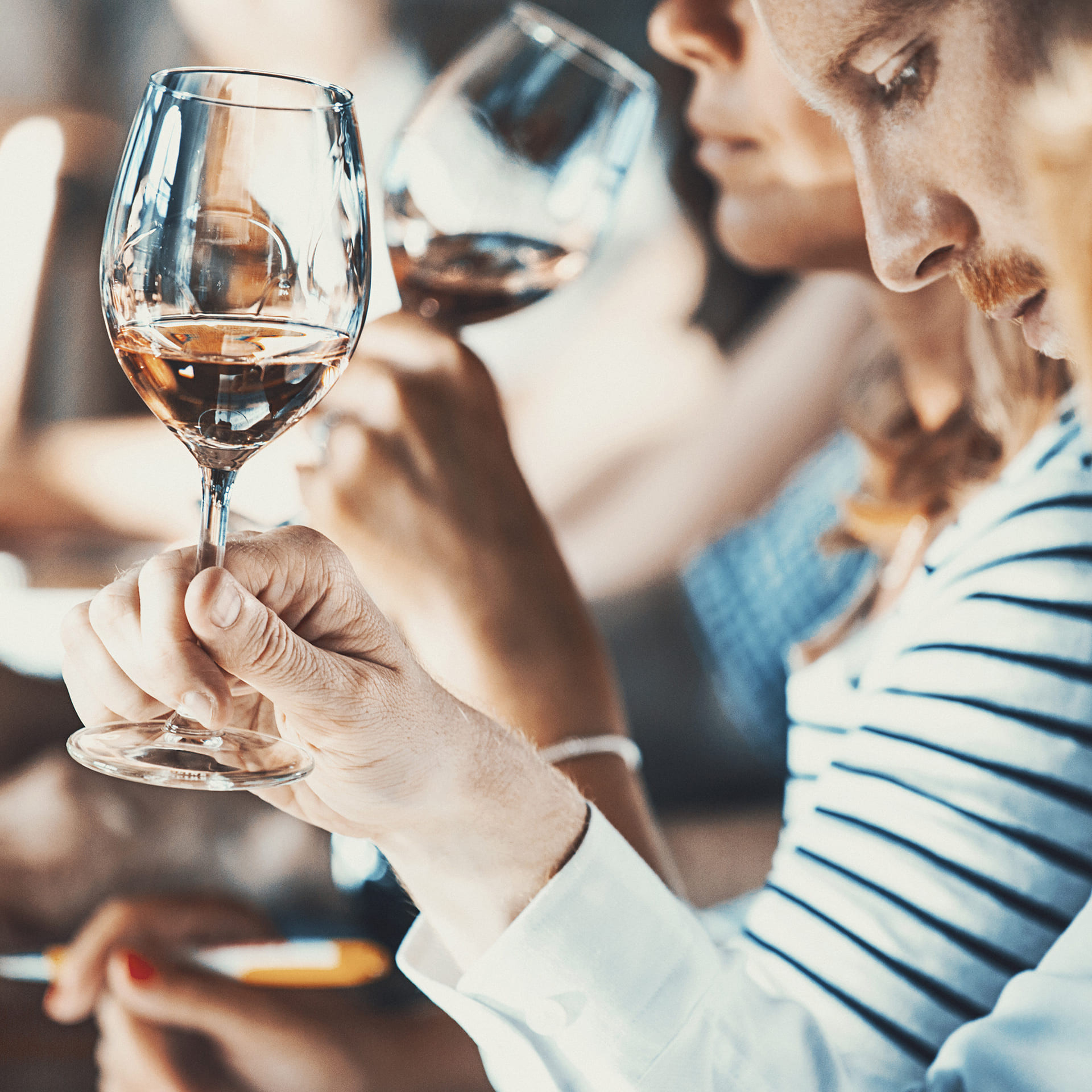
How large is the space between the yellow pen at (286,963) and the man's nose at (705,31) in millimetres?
851

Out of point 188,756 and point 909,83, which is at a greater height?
point 909,83

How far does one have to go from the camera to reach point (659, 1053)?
48 centimetres

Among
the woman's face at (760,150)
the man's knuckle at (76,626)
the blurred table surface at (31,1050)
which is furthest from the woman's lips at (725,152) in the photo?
the blurred table surface at (31,1050)

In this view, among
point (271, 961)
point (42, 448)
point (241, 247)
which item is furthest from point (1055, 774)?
point (42, 448)

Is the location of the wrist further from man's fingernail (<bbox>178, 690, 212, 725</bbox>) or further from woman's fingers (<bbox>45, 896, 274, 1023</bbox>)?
woman's fingers (<bbox>45, 896, 274, 1023</bbox>)

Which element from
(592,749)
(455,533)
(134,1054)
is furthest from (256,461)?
(134,1054)

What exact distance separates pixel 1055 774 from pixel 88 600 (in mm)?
463

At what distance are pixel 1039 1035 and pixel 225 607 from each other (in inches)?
15.6

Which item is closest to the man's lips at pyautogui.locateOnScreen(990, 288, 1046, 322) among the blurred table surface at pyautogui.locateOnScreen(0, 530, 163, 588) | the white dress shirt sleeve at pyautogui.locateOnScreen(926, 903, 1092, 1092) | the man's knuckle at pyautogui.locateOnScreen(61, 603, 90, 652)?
the white dress shirt sleeve at pyautogui.locateOnScreen(926, 903, 1092, 1092)

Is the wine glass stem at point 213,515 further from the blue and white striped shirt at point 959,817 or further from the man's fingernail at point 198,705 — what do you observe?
the blue and white striped shirt at point 959,817

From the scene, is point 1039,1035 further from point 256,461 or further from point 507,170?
point 256,461

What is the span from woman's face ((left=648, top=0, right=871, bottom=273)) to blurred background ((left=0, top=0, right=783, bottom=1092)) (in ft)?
1.10

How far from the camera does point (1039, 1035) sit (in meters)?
0.47

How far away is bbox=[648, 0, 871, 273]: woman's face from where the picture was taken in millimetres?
780
